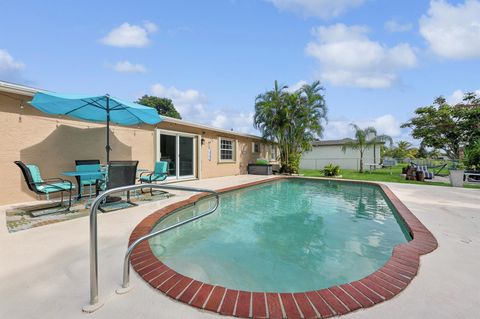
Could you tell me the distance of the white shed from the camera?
74.6 ft

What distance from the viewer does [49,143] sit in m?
5.84

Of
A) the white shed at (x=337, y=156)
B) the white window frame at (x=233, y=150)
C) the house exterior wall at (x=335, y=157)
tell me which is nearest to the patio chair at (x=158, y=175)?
the white window frame at (x=233, y=150)

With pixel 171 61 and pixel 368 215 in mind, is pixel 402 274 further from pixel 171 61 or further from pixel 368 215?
pixel 171 61

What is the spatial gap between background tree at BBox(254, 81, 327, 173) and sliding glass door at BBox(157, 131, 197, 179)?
569 centimetres

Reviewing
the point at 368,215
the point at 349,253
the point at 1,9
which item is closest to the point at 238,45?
the point at 1,9

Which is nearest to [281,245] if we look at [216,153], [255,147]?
[216,153]

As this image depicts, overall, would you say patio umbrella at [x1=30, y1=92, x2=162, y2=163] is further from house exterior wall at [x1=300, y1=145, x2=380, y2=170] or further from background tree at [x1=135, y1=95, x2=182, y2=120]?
background tree at [x1=135, y1=95, x2=182, y2=120]

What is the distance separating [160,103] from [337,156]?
31.9 meters

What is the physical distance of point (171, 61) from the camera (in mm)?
11266

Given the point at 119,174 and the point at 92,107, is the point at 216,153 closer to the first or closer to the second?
the point at 92,107

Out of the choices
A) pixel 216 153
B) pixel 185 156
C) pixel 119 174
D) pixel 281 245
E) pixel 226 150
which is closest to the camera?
pixel 281 245

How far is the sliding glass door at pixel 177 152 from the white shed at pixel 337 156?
17946 millimetres

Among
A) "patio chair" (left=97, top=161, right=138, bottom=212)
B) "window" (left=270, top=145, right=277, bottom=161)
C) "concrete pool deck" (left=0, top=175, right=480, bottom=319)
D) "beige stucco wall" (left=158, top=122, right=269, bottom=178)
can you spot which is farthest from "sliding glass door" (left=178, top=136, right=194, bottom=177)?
"window" (left=270, top=145, right=277, bottom=161)

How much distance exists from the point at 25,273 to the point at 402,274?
402 cm
